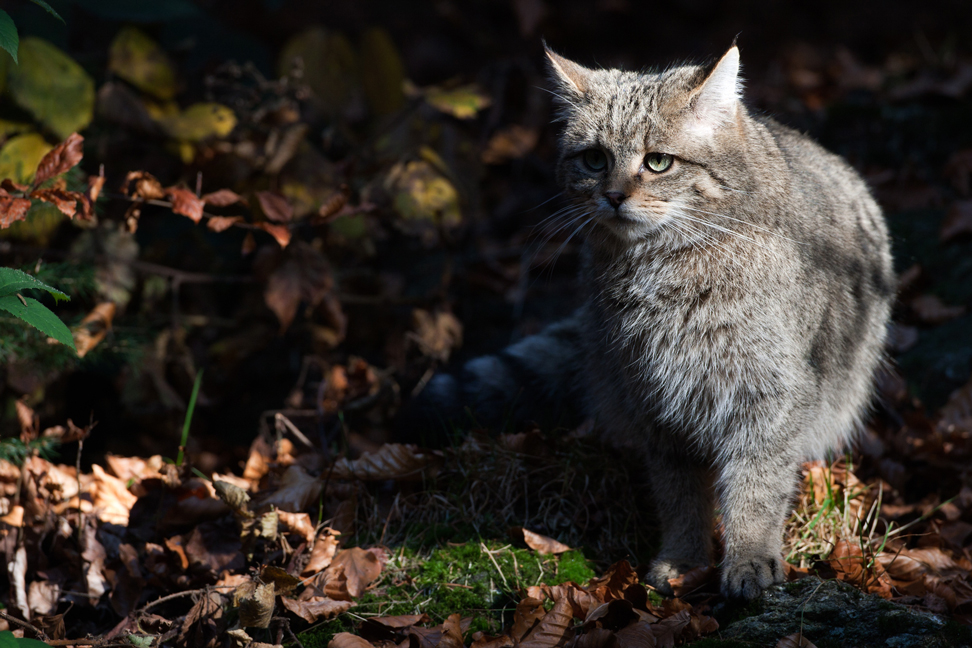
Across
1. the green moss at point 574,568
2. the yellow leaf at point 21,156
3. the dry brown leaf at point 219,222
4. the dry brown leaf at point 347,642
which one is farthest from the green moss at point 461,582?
the yellow leaf at point 21,156

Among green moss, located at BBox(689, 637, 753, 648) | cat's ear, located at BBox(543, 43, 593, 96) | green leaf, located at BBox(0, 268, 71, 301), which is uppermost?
cat's ear, located at BBox(543, 43, 593, 96)

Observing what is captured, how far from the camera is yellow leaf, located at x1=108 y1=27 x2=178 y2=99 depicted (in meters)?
3.40

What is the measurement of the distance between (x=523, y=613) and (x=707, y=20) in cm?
608

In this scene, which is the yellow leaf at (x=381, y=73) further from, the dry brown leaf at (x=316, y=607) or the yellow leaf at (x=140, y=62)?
the dry brown leaf at (x=316, y=607)

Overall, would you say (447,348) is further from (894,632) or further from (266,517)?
(894,632)

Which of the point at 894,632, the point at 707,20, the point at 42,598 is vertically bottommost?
the point at 42,598

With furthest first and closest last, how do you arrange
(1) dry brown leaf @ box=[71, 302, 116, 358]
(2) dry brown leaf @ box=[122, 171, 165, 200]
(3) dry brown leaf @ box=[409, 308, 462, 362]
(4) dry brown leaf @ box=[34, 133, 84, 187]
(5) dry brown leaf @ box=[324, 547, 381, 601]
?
(3) dry brown leaf @ box=[409, 308, 462, 362]
(1) dry brown leaf @ box=[71, 302, 116, 358]
(2) dry brown leaf @ box=[122, 171, 165, 200]
(4) dry brown leaf @ box=[34, 133, 84, 187]
(5) dry brown leaf @ box=[324, 547, 381, 601]

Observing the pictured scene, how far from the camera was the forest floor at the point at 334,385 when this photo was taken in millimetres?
2311

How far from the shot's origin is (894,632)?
2012mm

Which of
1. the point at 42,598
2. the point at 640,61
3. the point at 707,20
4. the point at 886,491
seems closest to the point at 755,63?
the point at 707,20

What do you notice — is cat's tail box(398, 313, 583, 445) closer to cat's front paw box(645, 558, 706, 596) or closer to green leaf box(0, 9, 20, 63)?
cat's front paw box(645, 558, 706, 596)

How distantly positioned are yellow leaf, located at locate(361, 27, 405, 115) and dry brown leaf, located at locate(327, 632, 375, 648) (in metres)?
2.71

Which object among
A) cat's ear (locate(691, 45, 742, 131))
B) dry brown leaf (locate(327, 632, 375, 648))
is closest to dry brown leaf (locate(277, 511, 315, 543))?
dry brown leaf (locate(327, 632, 375, 648))

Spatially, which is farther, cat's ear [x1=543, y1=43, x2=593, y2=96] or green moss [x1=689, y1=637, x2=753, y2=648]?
cat's ear [x1=543, y1=43, x2=593, y2=96]
